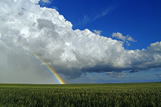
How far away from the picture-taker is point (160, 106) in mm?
10445

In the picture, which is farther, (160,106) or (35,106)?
(35,106)

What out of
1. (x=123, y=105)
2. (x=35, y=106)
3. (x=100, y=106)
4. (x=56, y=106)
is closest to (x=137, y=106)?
(x=123, y=105)

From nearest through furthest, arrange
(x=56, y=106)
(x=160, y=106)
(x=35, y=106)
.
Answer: (x=160, y=106) < (x=56, y=106) < (x=35, y=106)

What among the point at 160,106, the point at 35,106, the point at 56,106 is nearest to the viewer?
the point at 160,106

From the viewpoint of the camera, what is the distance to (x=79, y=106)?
11812mm

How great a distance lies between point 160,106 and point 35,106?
9.74 m

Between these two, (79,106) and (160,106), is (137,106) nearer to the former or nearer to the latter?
(160,106)

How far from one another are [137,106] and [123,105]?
3.67ft

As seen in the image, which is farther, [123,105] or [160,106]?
[123,105]

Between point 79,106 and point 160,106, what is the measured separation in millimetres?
5917

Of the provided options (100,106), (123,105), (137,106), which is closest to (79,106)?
(100,106)

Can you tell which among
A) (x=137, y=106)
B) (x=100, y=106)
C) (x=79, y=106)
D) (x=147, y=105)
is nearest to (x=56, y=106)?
(x=79, y=106)

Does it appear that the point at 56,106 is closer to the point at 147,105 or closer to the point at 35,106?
the point at 35,106

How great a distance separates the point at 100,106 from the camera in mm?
11578
